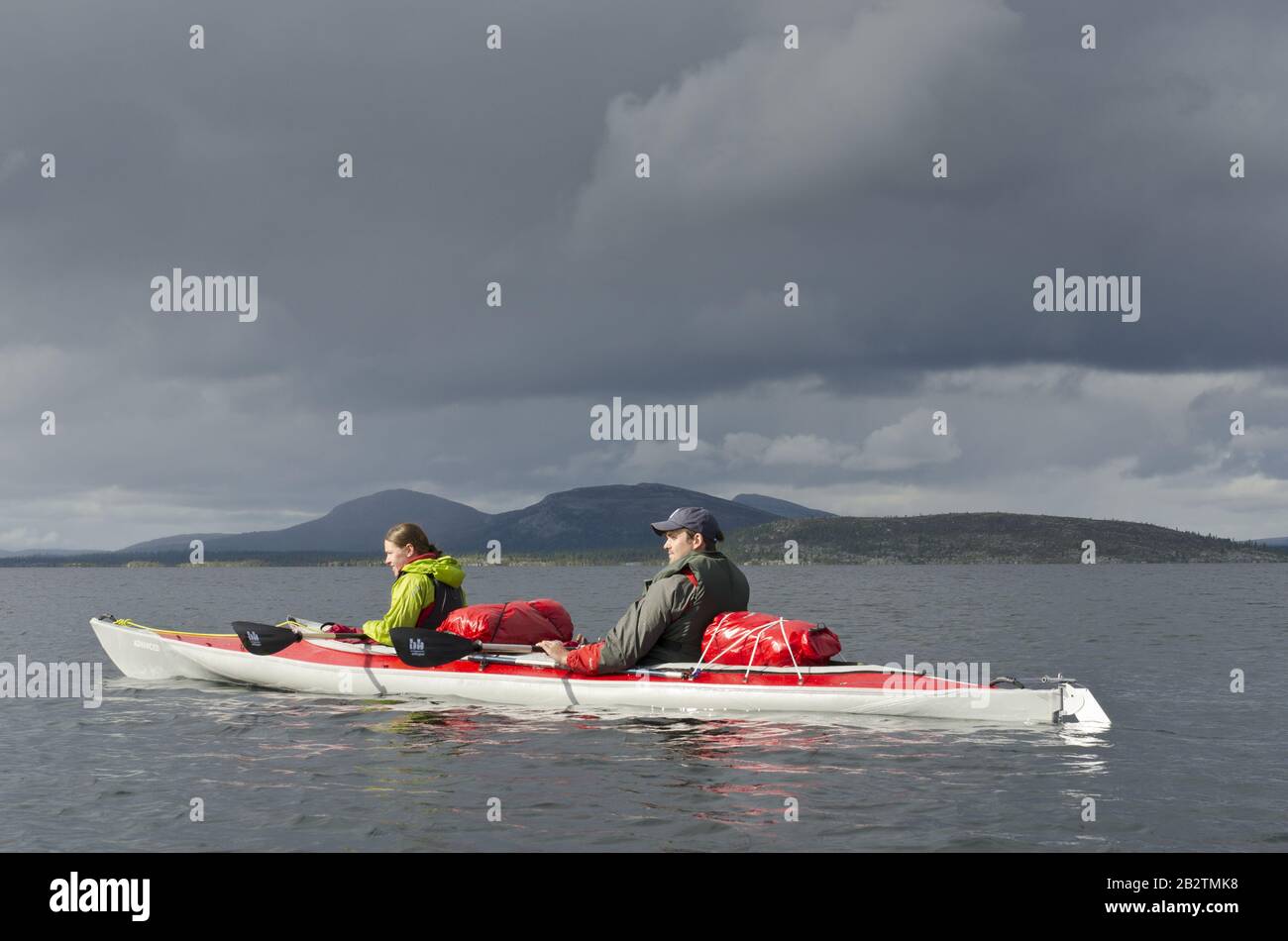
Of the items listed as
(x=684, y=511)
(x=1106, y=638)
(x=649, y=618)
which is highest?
(x=684, y=511)

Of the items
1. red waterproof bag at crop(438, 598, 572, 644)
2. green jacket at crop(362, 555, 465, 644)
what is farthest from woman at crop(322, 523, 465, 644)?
red waterproof bag at crop(438, 598, 572, 644)

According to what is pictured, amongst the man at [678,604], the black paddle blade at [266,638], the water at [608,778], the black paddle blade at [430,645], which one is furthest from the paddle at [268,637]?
the man at [678,604]

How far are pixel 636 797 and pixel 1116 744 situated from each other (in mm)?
7728

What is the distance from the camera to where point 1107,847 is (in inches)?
396

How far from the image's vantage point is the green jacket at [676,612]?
16.2 meters

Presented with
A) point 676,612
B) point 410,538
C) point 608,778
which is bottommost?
point 608,778

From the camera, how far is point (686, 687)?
658 inches

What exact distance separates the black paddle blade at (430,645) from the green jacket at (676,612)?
8.66 ft

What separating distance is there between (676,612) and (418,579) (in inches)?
188

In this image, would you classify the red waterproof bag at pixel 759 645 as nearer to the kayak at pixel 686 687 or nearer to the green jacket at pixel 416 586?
the kayak at pixel 686 687

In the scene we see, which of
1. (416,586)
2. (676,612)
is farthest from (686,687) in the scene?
(416,586)

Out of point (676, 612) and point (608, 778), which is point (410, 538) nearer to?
point (676, 612)
